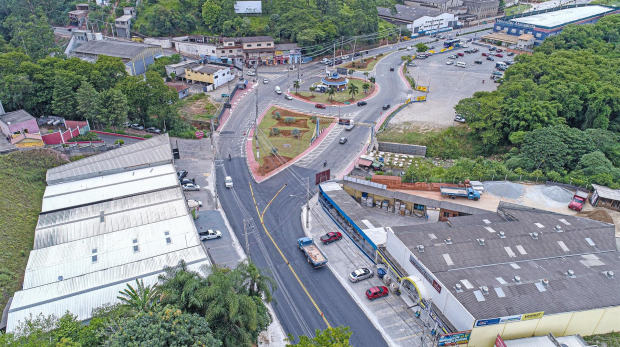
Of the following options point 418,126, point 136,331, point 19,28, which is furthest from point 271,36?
point 136,331

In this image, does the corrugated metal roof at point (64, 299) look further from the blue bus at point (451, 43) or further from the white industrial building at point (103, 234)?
the blue bus at point (451, 43)

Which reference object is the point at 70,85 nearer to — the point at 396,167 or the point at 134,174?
the point at 134,174

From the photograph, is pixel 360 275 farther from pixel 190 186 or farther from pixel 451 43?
pixel 451 43

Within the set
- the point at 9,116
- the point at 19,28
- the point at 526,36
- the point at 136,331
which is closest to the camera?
the point at 136,331

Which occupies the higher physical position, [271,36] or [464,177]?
[271,36]

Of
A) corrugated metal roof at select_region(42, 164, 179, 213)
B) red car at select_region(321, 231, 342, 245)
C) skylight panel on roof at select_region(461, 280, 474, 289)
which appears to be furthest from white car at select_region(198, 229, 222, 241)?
skylight panel on roof at select_region(461, 280, 474, 289)

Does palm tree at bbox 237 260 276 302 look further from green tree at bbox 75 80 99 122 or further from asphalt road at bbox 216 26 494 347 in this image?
green tree at bbox 75 80 99 122

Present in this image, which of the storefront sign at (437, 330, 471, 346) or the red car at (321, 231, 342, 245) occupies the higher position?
the storefront sign at (437, 330, 471, 346)
